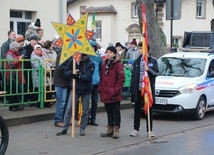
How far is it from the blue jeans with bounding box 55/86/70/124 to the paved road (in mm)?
298

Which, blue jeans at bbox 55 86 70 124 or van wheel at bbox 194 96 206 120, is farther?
van wheel at bbox 194 96 206 120

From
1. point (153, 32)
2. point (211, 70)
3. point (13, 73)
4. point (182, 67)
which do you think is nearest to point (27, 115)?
point (13, 73)

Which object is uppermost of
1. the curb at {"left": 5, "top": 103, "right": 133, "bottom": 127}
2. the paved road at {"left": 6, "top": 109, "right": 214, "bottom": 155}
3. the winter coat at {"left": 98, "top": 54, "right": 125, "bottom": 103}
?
the winter coat at {"left": 98, "top": 54, "right": 125, "bottom": 103}

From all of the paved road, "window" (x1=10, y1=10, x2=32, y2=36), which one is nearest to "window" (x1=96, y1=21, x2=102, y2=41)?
"window" (x1=10, y1=10, x2=32, y2=36)

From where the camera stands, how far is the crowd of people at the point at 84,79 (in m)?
10.3

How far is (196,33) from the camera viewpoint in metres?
18.4

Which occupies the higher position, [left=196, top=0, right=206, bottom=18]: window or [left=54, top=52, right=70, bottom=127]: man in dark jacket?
[left=196, top=0, right=206, bottom=18]: window

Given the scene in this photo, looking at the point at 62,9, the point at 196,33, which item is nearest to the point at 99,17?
the point at 62,9

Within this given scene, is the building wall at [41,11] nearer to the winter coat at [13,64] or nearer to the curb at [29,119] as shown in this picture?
the winter coat at [13,64]

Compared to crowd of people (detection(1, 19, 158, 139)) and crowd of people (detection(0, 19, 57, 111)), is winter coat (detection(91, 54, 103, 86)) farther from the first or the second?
crowd of people (detection(0, 19, 57, 111))

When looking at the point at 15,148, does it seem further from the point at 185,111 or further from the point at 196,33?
the point at 196,33

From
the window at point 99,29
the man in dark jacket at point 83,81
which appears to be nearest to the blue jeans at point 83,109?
the man in dark jacket at point 83,81

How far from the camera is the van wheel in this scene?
43.4 ft

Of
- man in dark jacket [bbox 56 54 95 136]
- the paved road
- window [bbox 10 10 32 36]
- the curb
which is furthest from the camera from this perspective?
window [bbox 10 10 32 36]
